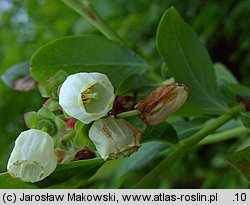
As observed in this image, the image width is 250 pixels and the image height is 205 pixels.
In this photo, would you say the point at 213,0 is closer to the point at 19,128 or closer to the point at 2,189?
the point at 19,128

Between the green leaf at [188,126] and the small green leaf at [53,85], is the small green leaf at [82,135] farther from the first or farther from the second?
the green leaf at [188,126]

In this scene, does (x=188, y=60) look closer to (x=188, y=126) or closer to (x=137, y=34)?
(x=188, y=126)

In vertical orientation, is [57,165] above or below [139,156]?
above

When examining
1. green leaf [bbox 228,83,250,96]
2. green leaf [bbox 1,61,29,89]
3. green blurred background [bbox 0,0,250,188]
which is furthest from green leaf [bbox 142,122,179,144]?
green blurred background [bbox 0,0,250,188]

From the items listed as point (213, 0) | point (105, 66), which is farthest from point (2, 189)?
point (213, 0)

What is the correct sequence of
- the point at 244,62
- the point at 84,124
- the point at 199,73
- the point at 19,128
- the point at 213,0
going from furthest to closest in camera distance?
the point at 19,128 → the point at 244,62 → the point at 213,0 → the point at 199,73 → the point at 84,124
